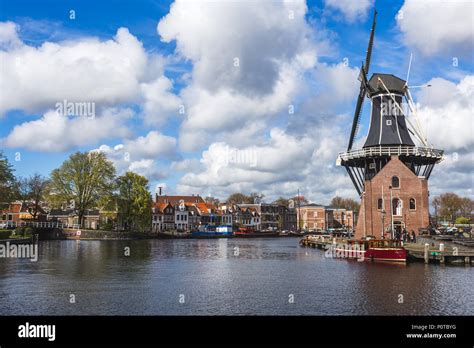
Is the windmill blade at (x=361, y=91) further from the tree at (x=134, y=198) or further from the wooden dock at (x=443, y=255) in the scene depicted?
the tree at (x=134, y=198)

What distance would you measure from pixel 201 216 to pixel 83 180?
5354cm

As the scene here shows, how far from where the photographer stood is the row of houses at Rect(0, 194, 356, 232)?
4434 inches

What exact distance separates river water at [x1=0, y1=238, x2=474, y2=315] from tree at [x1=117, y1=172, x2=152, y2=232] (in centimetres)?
5350

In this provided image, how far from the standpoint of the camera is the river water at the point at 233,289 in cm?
2479

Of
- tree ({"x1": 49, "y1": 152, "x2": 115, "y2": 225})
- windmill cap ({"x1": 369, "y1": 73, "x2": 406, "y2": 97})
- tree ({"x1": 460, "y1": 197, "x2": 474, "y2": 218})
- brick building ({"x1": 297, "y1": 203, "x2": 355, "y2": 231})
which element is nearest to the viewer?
windmill cap ({"x1": 369, "y1": 73, "x2": 406, "y2": 97})

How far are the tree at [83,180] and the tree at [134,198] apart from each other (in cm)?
601

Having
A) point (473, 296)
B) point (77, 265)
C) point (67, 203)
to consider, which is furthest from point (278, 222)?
point (473, 296)

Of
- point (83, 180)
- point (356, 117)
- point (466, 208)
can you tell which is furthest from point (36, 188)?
point (466, 208)

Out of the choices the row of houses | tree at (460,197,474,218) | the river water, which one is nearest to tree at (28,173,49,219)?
the row of houses

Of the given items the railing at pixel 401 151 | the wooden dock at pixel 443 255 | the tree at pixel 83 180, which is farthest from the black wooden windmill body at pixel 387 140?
the tree at pixel 83 180

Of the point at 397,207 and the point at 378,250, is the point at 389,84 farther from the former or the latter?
the point at 378,250

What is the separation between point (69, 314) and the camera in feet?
76.4

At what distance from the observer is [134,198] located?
100375 millimetres

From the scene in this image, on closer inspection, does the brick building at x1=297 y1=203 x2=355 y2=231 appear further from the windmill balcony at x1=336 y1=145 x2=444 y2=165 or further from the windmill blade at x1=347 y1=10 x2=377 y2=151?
the windmill balcony at x1=336 y1=145 x2=444 y2=165
